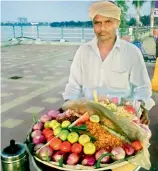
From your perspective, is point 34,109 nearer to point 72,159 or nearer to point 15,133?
point 15,133

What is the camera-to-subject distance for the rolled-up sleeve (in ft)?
7.68

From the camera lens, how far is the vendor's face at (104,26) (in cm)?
219

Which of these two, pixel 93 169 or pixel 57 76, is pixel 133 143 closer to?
pixel 93 169

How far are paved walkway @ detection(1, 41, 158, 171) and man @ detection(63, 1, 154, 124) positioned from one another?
1.21m

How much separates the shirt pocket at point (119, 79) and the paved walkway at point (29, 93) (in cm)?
124

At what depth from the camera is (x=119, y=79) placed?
2412 mm

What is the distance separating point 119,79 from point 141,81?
190 millimetres

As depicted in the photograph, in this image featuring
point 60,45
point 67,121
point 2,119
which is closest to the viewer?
point 67,121

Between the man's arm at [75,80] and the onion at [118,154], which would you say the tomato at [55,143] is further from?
the man's arm at [75,80]

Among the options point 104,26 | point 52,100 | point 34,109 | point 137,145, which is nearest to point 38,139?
point 137,145

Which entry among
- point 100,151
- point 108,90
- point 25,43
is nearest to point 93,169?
point 100,151

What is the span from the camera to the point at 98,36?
7.48 feet

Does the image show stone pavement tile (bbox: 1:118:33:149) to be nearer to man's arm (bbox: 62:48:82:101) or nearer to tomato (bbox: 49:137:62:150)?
man's arm (bbox: 62:48:82:101)

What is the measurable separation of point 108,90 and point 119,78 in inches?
5.8
